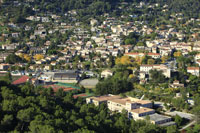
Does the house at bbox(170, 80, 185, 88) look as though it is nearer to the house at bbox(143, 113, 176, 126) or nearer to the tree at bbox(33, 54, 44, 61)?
the house at bbox(143, 113, 176, 126)

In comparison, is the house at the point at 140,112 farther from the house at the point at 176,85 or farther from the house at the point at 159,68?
the house at the point at 159,68

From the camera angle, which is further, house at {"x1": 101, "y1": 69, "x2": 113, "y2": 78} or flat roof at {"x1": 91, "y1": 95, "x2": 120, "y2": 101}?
house at {"x1": 101, "y1": 69, "x2": 113, "y2": 78}

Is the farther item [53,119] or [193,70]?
[193,70]

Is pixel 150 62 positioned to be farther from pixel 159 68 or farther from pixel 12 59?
pixel 12 59

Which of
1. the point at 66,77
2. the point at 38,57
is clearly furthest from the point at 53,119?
the point at 38,57

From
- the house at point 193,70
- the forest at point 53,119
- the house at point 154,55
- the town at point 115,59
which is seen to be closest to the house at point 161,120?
the town at point 115,59

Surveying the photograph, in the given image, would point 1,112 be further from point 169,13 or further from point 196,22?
point 169,13

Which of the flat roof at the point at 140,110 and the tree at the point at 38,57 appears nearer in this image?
the flat roof at the point at 140,110

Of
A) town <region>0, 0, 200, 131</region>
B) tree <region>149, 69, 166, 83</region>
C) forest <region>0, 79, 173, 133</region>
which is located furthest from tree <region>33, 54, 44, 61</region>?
forest <region>0, 79, 173, 133</region>
